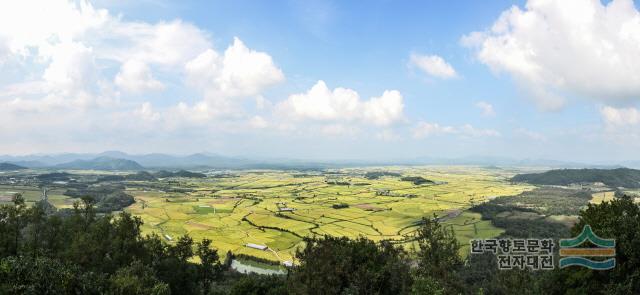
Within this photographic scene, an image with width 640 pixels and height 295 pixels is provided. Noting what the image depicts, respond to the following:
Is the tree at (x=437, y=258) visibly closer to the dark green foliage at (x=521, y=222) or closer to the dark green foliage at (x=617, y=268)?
the dark green foliage at (x=617, y=268)

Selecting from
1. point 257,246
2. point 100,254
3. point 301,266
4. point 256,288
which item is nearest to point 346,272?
point 301,266

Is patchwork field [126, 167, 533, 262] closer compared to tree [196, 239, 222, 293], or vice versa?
tree [196, 239, 222, 293]

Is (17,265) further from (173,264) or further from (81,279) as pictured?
(173,264)

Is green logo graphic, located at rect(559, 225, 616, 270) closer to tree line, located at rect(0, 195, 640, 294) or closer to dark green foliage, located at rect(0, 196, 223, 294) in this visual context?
tree line, located at rect(0, 195, 640, 294)

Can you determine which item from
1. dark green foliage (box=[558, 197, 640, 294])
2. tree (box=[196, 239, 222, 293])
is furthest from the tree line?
tree (box=[196, 239, 222, 293])

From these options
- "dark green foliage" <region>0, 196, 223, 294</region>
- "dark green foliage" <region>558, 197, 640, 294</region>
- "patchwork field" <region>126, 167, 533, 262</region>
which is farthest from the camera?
"patchwork field" <region>126, 167, 533, 262</region>

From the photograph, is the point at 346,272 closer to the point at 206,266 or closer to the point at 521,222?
the point at 206,266

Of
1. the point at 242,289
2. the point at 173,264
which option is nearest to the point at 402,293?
the point at 242,289
